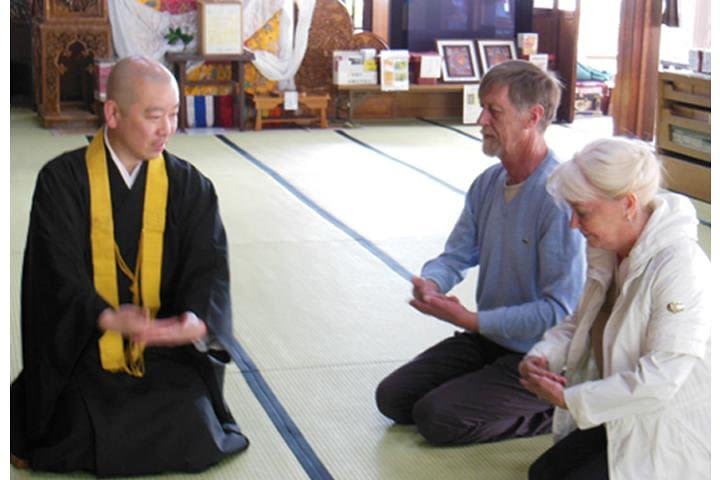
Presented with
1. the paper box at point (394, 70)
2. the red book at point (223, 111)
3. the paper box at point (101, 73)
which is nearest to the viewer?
the paper box at point (101, 73)

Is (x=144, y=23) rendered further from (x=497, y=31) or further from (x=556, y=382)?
(x=556, y=382)

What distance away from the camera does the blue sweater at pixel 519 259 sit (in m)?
2.80

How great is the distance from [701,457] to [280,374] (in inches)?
57.0

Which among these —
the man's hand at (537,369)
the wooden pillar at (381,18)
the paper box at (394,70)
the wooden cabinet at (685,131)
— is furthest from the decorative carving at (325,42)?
the man's hand at (537,369)

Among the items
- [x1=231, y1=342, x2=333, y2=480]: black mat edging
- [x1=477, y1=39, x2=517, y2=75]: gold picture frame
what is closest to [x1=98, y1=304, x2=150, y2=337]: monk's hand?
[x1=231, y1=342, x2=333, y2=480]: black mat edging

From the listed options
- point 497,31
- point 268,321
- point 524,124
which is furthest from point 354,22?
point 524,124

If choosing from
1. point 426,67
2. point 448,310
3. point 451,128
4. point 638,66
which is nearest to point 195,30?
point 426,67

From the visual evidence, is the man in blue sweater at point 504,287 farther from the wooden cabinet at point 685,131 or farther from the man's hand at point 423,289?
the wooden cabinet at point 685,131

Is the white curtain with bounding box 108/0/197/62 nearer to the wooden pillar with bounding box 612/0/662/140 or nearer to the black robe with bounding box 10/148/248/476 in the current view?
the wooden pillar with bounding box 612/0/662/140

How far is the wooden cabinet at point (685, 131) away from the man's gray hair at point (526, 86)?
10.8 feet

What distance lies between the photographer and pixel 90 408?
8.91 feet

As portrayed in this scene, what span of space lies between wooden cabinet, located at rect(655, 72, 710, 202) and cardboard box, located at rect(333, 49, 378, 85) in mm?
2347

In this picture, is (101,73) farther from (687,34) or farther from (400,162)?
(687,34)

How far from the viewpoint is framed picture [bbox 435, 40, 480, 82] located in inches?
336
